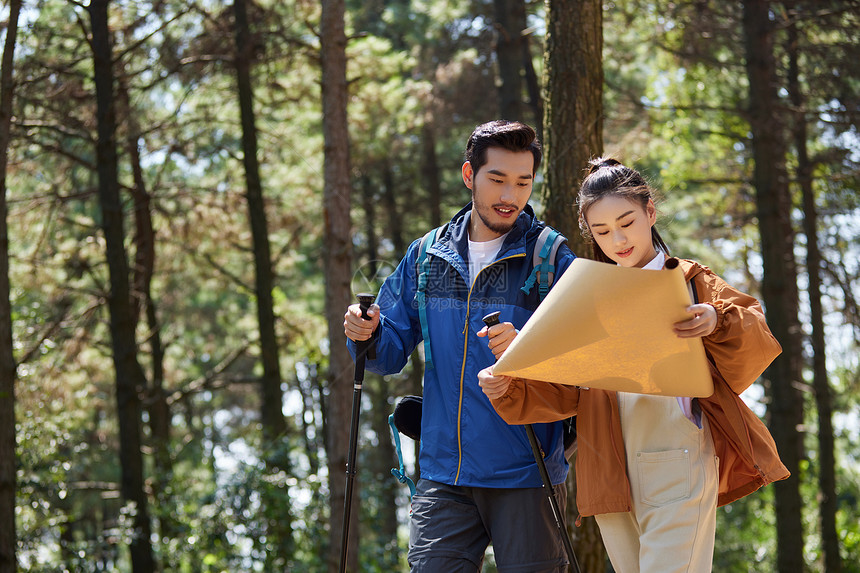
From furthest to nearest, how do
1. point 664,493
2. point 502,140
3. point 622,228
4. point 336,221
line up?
point 336,221 < point 502,140 < point 622,228 < point 664,493

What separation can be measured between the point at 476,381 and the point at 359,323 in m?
0.48

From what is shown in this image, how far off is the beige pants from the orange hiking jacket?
49 mm

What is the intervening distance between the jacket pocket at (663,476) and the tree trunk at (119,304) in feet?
27.6

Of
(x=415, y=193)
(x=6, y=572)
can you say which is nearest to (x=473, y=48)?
(x=415, y=193)

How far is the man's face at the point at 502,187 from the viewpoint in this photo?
3254 millimetres

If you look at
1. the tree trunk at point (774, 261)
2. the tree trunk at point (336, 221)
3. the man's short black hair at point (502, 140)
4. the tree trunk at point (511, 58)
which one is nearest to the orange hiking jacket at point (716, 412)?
the man's short black hair at point (502, 140)

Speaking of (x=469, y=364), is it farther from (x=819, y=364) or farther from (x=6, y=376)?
(x=819, y=364)

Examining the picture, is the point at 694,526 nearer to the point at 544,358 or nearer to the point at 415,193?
the point at 544,358

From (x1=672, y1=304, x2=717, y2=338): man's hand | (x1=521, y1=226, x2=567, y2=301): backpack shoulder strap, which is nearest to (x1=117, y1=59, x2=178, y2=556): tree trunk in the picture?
(x1=521, y1=226, x2=567, y2=301): backpack shoulder strap

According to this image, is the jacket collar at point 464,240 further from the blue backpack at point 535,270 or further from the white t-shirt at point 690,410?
the white t-shirt at point 690,410

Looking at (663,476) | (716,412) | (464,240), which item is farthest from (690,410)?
(464,240)

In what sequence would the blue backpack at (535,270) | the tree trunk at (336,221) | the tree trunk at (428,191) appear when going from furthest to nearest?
the tree trunk at (428,191)
the tree trunk at (336,221)
the blue backpack at (535,270)

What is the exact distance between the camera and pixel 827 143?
1233 cm

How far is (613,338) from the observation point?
257 cm
